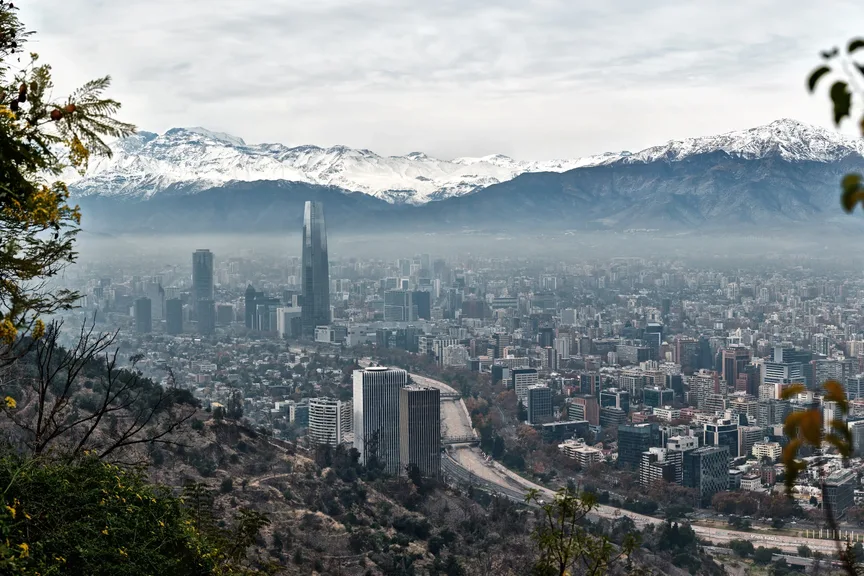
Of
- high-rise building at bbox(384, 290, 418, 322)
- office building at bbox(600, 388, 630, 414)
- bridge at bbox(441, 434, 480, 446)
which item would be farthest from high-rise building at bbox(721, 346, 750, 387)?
high-rise building at bbox(384, 290, 418, 322)

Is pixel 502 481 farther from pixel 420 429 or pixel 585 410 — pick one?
pixel 585 410

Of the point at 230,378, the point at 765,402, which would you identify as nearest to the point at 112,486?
the point at 765,402

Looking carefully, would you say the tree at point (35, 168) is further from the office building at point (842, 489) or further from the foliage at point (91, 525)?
the office building at point (842, 489)

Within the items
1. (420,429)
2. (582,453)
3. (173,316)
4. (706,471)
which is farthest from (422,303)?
(706,471)

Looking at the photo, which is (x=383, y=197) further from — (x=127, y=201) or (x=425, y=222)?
(x=127, y=201)

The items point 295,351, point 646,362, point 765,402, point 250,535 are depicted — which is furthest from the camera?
point 295,351

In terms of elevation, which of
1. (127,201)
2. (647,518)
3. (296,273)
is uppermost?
(127,201)

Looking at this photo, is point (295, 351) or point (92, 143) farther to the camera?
point (295, 351)
